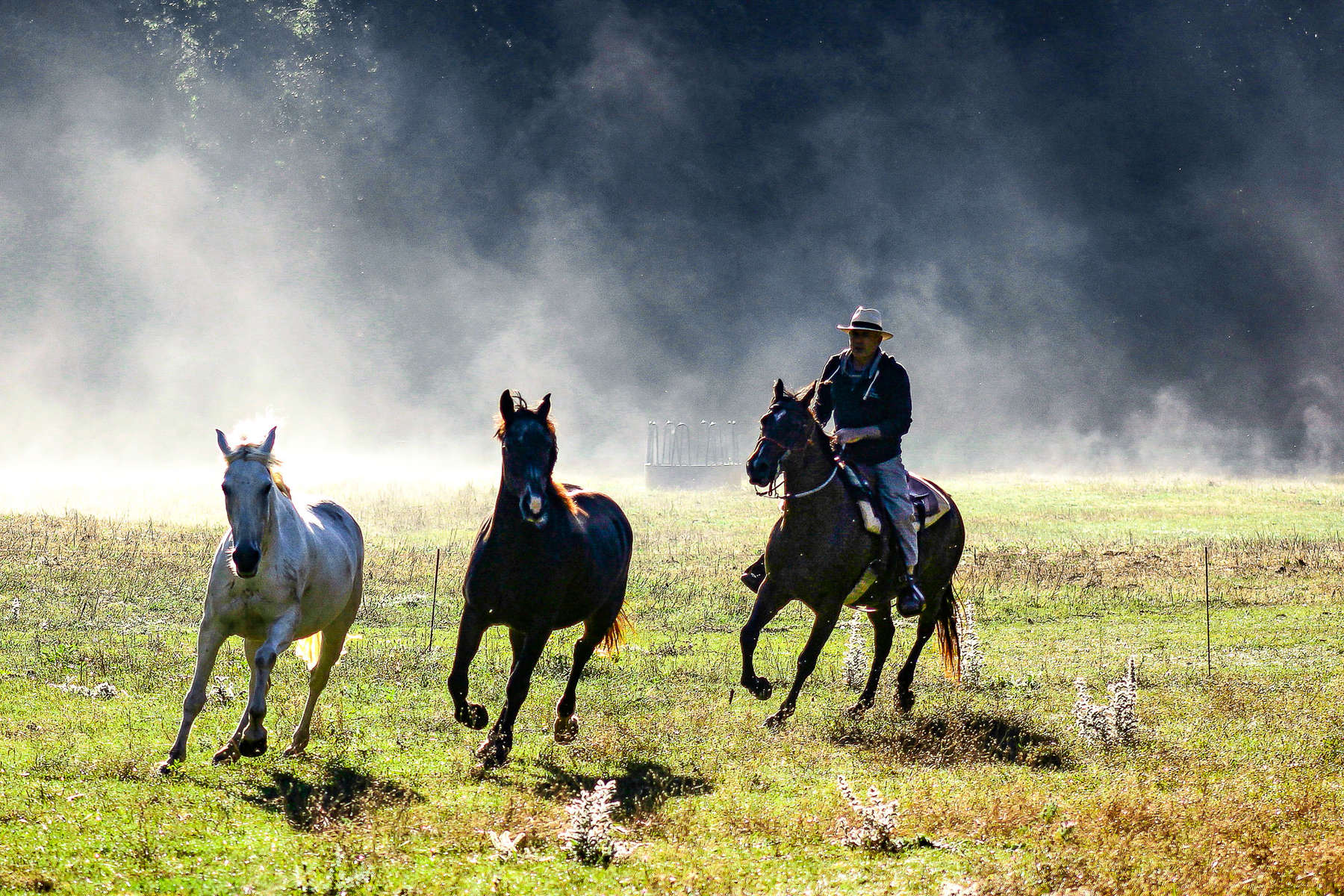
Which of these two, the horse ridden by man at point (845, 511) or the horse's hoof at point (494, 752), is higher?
the horse ridden by man at point (845, 511)

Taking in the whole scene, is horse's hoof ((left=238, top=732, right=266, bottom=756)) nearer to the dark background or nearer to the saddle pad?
the saddle pad

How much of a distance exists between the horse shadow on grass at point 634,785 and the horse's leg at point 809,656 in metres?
1.57

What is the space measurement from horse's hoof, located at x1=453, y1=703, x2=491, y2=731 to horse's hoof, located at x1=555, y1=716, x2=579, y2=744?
1.12m

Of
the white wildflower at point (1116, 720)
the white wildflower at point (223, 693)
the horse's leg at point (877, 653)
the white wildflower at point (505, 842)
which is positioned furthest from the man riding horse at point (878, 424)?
the white wildflower at point (223, 693)

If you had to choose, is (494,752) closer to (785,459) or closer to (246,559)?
(246,559)

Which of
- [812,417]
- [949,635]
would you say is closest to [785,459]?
[812,417]

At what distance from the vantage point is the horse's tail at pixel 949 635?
13.0m

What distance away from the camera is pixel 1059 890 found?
634cm

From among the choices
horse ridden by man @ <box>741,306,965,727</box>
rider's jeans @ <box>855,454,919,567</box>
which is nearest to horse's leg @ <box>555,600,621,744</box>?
horse ridden by man @ <box>741,306,965,727</box>

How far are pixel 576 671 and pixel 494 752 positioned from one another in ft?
5.70

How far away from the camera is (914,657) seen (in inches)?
488

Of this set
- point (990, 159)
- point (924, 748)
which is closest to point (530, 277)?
point (990, 159)

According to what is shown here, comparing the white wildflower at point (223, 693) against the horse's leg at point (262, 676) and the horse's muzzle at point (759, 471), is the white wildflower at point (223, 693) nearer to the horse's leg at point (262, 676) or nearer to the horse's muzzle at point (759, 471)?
the horse's leg at point (262, 676)

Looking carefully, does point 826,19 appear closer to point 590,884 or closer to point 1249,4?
point 1249,4
